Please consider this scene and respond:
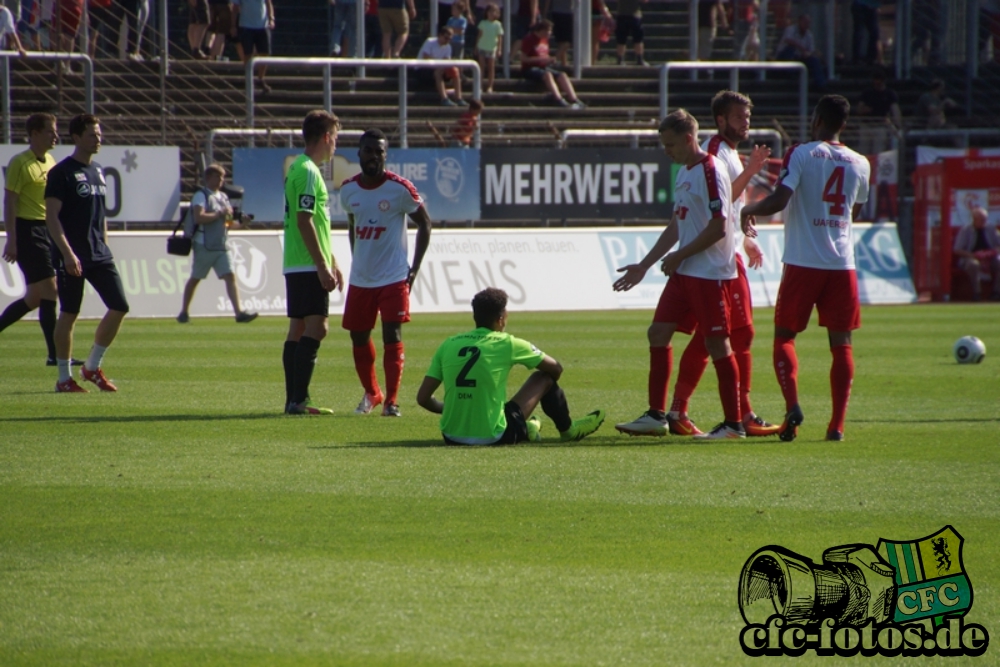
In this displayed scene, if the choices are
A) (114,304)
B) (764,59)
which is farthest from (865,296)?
(114,304)

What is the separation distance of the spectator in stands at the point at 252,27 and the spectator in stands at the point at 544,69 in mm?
5858

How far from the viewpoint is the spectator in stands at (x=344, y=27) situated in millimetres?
29734

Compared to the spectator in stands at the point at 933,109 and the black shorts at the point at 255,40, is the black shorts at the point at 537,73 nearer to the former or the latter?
the black shorts at the point at 255,40

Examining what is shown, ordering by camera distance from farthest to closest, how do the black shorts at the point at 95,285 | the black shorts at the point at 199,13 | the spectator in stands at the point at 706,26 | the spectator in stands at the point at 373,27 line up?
the spectator in stands at the point at 706,26, the spectator in stands at the point at 373,27, the black shorts at the point at 199,13, the black shorts at the point at 95,285

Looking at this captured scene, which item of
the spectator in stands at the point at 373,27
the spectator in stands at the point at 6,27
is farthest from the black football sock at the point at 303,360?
the spectator in stands at the point at 373,27

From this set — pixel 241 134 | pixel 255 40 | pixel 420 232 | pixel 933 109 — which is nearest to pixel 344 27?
pixel 255 40

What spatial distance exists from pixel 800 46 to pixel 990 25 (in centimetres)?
567

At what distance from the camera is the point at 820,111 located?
889 cm

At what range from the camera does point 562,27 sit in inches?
Result: 1259

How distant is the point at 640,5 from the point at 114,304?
2474cm

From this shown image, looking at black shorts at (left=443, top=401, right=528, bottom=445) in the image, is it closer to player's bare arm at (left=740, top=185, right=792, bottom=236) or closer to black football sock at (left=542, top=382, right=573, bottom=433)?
black football sock at (left=542, top=382, right=573, bottom=433)

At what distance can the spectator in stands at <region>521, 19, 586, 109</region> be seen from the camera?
99.3 ft

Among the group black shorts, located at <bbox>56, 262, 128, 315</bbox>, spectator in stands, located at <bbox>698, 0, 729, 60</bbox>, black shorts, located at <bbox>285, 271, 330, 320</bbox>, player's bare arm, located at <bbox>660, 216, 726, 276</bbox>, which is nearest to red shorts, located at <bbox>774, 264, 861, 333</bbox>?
player's bare arm, located at <bbox>660, 216, 726, 276</bbox>

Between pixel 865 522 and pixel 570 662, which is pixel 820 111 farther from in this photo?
pixel 570 662
